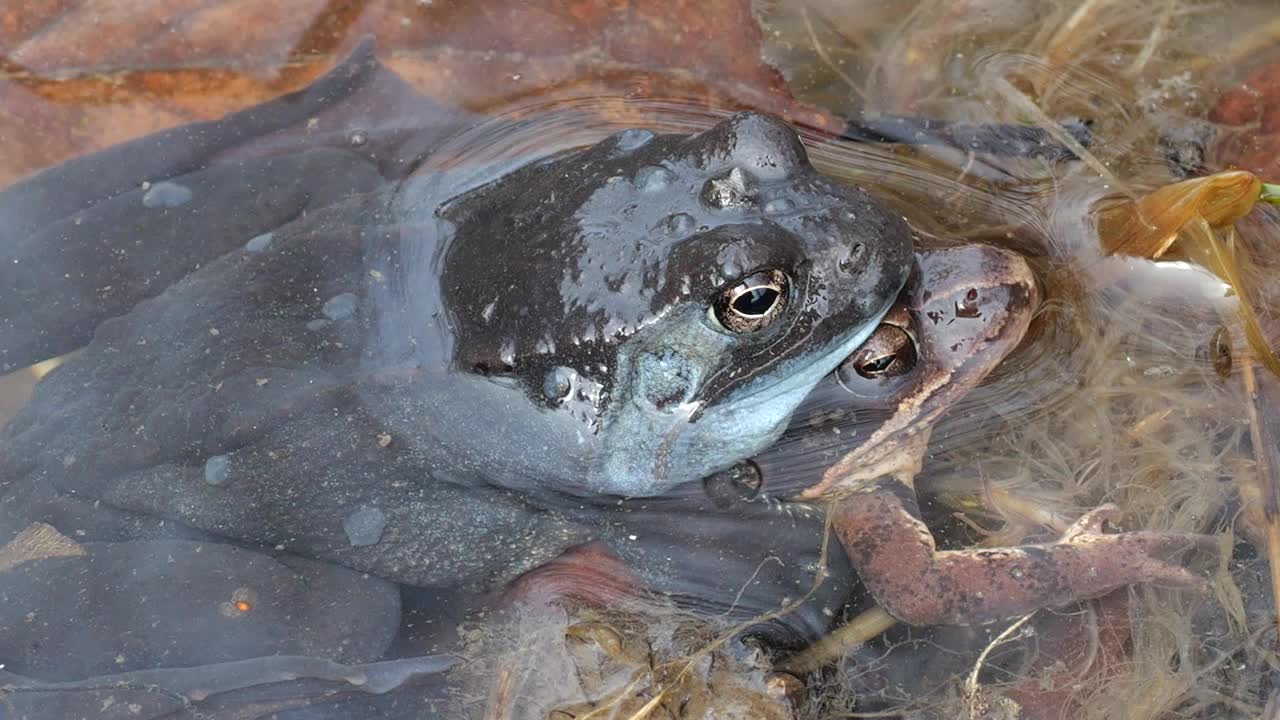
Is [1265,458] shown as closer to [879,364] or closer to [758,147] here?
[879,364]

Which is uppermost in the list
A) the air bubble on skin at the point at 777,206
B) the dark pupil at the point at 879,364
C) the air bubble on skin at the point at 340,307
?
the air bubble on skin at the point at 777,206

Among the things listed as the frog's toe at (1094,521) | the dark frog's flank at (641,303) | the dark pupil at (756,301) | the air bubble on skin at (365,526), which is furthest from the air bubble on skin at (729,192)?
the frog's toe at (1094,521)

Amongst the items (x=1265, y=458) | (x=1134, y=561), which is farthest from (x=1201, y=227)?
(x=1134, y=561)

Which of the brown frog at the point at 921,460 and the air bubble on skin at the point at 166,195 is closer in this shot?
the brown frog at the point at 921,460

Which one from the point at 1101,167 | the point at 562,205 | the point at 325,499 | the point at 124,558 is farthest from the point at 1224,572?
the point at 124,558

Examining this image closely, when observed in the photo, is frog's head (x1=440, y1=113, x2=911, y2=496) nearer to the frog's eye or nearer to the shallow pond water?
the frog's eye

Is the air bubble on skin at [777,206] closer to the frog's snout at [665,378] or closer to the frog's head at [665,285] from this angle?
the frog's head at [665,285]
